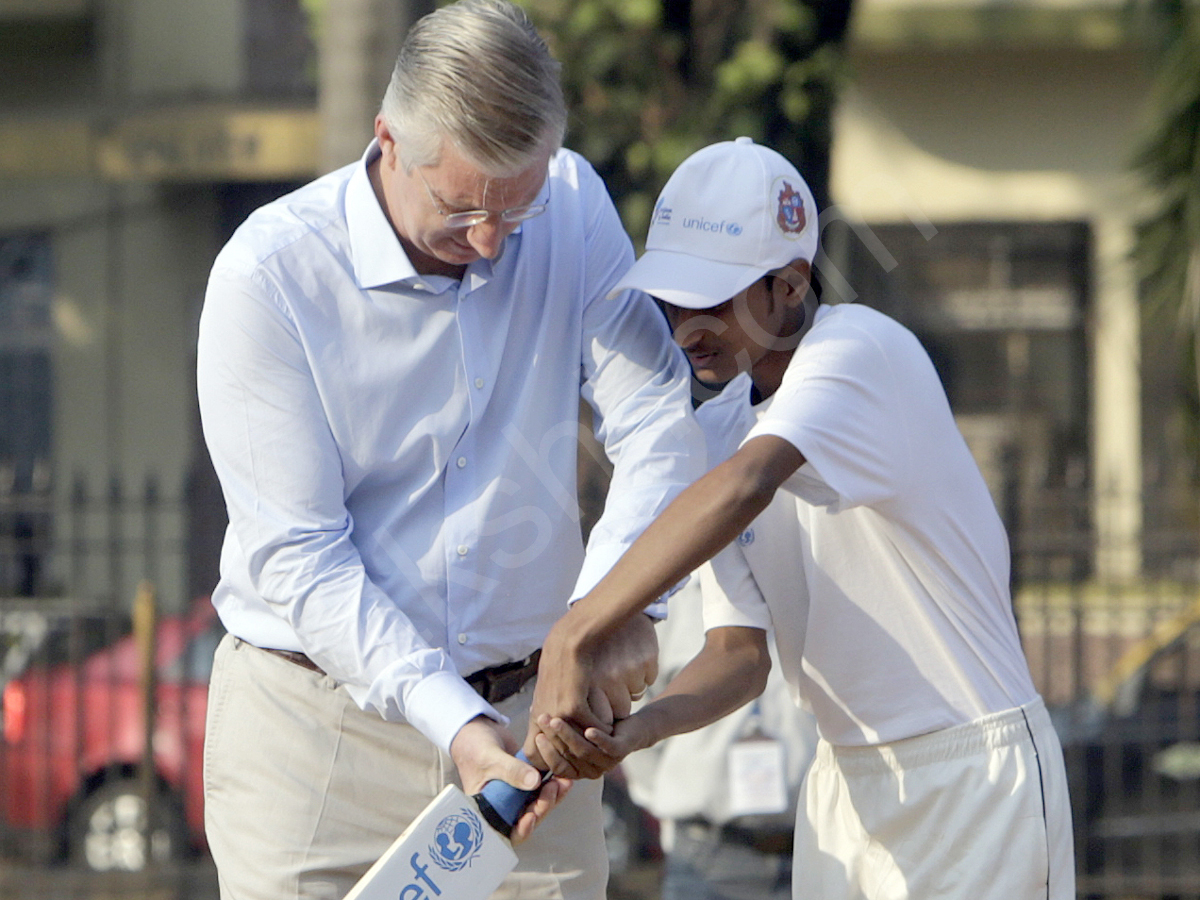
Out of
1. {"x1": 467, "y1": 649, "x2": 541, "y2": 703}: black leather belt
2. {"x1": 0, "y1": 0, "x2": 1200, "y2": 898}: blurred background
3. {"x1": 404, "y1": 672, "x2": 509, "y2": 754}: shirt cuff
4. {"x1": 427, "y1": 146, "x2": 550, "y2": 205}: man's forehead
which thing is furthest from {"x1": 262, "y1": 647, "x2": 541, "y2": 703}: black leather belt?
{"x1": 0, "y1": 0, "x2": 1200, "y2": 898}: blurred background

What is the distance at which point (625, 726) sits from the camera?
2.27m

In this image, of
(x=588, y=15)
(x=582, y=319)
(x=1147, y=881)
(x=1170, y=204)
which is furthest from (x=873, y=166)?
(x=582, y=319)

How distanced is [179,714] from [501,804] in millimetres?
4355

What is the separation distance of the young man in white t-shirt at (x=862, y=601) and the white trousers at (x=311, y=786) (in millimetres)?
288

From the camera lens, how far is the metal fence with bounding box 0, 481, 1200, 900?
5980mm

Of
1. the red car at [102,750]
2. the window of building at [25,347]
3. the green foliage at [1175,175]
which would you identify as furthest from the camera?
the window of building at [25,347]

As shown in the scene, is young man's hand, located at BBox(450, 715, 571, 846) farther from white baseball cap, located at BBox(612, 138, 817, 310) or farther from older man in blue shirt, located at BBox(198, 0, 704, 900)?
white baseball cap, located at BBox(612, 138, 817, 310)

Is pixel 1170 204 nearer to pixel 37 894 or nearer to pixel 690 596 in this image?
pixel 690 596

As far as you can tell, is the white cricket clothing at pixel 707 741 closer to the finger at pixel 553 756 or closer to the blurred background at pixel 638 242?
the finger at pixel 553 756

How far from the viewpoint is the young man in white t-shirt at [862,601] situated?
217cm

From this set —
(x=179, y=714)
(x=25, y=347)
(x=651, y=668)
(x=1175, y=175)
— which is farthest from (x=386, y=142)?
(x=25, y=347)

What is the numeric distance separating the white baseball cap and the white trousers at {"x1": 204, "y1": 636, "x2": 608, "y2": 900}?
74 centimetres

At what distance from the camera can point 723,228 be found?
7.37 feet

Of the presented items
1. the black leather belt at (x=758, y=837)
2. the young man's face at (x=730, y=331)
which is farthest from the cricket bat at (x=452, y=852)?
the black leather belt at (x=758, y=837)
